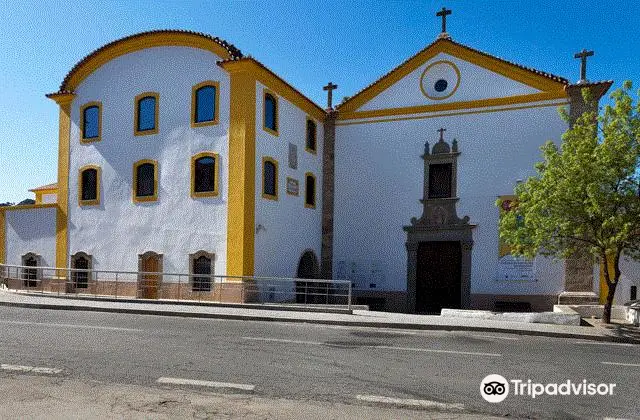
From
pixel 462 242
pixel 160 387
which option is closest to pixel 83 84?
pixel 462 242

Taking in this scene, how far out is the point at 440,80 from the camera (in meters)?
21.4

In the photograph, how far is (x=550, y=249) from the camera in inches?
547

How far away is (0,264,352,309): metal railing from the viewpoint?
1756cm

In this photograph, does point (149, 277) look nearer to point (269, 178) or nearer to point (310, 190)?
point (269, 178)

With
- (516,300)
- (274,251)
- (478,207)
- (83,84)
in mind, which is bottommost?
(516,300)

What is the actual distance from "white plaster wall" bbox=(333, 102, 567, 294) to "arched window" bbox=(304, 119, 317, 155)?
3.71 feet

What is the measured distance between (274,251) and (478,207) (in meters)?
8.75

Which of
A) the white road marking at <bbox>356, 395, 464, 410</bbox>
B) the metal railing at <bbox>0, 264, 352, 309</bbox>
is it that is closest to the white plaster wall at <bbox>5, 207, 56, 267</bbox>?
the metal railing at <bbox>0, 264, 352, 309</bbox>

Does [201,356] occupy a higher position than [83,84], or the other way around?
[83,84]

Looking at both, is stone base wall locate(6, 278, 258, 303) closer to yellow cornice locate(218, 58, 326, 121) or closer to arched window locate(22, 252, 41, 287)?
arched window locate(22, 252, 41, 287)

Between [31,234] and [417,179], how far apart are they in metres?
17.7

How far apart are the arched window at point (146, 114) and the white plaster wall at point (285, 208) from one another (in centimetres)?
468

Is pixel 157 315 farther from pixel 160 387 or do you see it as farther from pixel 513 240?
pixel 513 240

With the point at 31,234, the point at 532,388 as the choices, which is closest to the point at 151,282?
the point at 31,234
